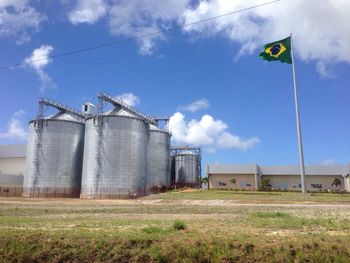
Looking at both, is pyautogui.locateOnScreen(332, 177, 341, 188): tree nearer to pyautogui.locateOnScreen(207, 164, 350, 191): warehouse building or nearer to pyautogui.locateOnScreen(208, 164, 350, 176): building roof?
pyautogui.locateOnScreen(207, 164, 350, 191): warehouse building

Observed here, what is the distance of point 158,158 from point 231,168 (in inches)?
858

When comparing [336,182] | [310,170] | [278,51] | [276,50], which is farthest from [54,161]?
[336,182]

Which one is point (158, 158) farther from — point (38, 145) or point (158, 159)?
point (38, 145)

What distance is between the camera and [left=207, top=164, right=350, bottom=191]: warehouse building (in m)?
91.1

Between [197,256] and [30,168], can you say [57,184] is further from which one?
[197,256]

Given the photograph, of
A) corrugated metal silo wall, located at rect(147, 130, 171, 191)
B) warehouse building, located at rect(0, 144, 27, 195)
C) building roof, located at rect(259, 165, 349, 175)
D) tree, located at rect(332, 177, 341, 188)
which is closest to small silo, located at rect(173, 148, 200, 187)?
corrugated metal silo wall, located at rect(147, 130, 171, 191)

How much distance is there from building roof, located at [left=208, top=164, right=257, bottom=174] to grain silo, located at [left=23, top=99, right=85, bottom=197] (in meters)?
35.0

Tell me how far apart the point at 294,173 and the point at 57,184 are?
56.4 meters

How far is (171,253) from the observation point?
38.8 ft

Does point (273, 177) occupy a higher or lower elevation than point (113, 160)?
lower

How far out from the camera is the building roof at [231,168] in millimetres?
93081

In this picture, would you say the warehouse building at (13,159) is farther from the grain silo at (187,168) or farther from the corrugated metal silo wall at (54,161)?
the grain silo at (187,168)

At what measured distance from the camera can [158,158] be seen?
8256 cm

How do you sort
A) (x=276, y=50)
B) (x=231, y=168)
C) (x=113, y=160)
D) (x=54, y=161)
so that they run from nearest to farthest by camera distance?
1. (x=276, y=50)
2. (x=113, y=160)
3. (x=54, y=161)
4. (x=231, y=168)
